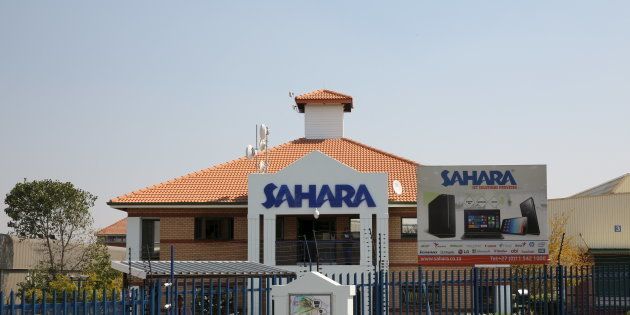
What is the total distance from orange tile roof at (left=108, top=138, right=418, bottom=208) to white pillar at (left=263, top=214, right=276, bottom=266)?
7.05 feet

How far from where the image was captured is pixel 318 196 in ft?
117

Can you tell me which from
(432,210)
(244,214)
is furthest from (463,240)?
(244,214)

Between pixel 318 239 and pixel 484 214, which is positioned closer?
pixel 484 214

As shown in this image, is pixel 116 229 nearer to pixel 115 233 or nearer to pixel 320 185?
pixel 115 233

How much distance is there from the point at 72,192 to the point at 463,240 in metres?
32.0

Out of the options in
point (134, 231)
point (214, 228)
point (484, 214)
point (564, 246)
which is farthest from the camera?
point (564, 246)

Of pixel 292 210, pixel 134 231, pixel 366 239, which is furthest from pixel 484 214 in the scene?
pixel 134 231

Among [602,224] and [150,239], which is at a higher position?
[602,224]

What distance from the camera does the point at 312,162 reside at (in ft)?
117

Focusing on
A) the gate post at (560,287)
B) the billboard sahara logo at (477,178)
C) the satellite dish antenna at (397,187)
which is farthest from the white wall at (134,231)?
the gate post at (560,287)

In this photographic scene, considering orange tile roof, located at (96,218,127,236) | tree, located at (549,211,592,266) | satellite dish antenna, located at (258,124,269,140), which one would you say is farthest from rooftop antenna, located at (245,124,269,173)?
orange tile roof, located at (96,218,127,236)

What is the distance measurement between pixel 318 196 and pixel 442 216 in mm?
6298

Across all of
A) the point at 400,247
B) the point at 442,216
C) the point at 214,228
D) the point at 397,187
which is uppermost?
the point at 397,187

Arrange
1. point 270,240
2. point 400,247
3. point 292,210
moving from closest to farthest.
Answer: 1. point 292,210
2. point 270,240
3. point 400,247
